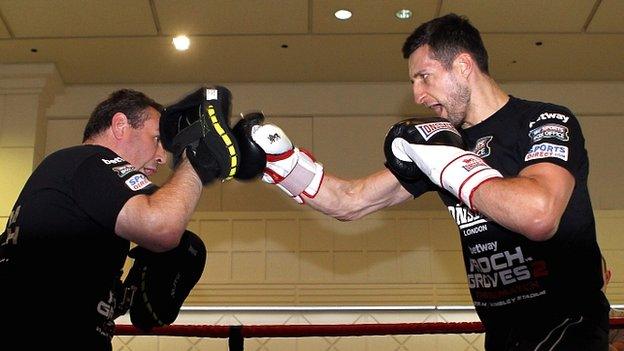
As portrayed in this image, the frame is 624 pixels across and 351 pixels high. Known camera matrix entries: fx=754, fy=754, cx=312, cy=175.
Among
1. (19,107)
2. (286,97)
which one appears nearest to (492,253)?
(286,97)

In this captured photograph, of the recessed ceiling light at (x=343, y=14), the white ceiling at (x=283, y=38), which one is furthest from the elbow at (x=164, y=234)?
the recessed ceiling light at (x=343, y=14)

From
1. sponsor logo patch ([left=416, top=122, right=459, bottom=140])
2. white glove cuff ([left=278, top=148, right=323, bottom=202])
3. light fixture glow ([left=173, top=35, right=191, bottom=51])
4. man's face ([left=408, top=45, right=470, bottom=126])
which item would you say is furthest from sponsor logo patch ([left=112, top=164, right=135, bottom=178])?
light fixture glow ([left=173, top=35, right=191, bottom=51])

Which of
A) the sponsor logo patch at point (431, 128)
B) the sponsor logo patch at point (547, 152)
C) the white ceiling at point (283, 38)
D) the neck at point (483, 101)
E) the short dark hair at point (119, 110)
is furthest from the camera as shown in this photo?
the white ceiling at point (283, 38)

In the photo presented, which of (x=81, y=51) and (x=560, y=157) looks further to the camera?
(x=81, y=51)

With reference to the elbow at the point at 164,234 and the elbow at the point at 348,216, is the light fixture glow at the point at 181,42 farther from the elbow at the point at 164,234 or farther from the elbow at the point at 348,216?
the elbow at the point at 164,234

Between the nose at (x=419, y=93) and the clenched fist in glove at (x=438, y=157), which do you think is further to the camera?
the nose at (x=419, y=93)

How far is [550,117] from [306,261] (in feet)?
16.7

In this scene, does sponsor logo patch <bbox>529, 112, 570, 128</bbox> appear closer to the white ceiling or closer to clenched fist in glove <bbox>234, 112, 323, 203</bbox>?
clenched fist in glove <bbox>234, 112, 323, 203</bbox>

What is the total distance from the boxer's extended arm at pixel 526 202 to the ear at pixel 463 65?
0.56 meters

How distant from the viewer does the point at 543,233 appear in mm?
1686

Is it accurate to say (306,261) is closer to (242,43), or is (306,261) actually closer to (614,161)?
(242,43)

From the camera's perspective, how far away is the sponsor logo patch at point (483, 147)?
2.07m

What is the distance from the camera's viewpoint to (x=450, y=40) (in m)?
2.23

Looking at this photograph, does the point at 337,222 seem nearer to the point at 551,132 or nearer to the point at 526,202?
the point at 551,132
